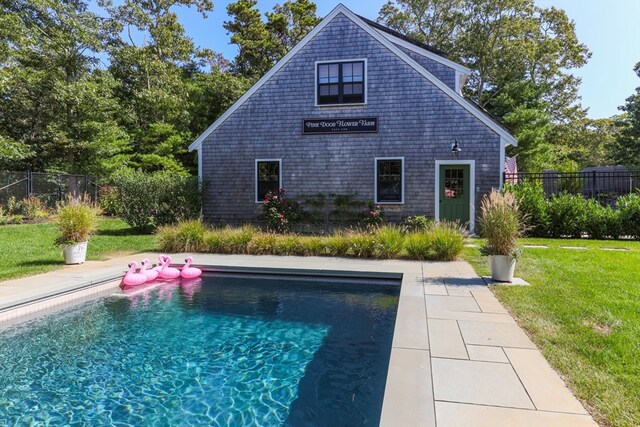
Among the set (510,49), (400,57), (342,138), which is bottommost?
(342,138)

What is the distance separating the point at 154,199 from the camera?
12.6 m

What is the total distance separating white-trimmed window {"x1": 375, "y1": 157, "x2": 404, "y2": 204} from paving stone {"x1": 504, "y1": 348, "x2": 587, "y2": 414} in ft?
31.1

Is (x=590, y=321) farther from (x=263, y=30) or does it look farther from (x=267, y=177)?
(x=263, y=30)

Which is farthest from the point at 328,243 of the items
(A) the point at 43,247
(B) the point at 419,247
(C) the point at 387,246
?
(A) the point at 43,247

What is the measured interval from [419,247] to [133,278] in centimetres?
575

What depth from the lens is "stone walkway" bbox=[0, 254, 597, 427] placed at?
238cm

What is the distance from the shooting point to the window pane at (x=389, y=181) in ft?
41.6

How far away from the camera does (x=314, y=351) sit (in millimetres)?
4336

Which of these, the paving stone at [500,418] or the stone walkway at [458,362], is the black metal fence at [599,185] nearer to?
the stone walkway at [458,362]

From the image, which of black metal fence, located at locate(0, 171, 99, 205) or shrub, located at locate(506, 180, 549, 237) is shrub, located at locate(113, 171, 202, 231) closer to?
black metal fence, located at locate(0, 171, 99, 205)

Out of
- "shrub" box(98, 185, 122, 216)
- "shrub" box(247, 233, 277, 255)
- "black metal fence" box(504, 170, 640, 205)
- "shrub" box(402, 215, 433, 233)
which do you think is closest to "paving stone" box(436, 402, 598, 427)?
"shrub" box(247, 233, 277, 255)

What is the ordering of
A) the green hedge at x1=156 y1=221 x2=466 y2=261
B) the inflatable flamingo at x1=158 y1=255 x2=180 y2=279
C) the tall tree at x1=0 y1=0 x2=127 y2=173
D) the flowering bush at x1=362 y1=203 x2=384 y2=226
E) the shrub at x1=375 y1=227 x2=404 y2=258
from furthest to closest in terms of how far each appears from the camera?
the tall tree at x1=0 y1=0 x2=127 y2=173
the flowering bush at x1=362 y1=203 x2=384 y2=226
the shrub at x1=375 y1=227 x2=404 y2=258
the green hedge at x1=156 y1=221 x2=466 y2=261
the inflatable flamingo at x1=158 y1=255 x2=180 y2=279

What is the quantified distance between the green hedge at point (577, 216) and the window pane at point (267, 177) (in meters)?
7.44

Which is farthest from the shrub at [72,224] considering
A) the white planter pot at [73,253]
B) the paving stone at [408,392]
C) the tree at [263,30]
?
the tree at [263,30]
